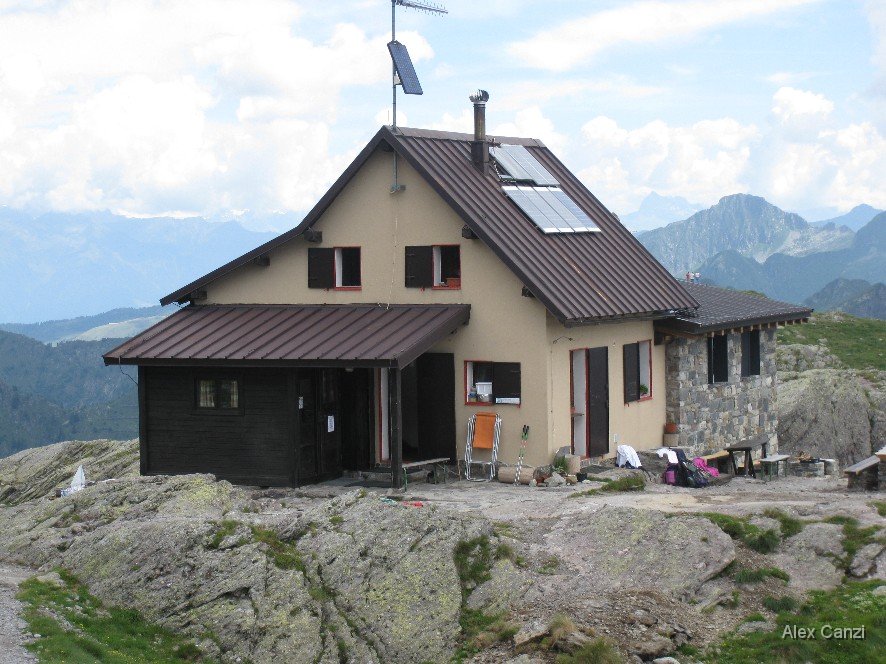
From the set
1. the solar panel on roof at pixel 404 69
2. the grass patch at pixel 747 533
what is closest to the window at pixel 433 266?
the solar panel on roof at pixel 404 69

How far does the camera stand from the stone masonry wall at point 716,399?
104 ft

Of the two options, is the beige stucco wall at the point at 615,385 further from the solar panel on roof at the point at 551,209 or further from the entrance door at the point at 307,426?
the entrance door at the point at 307,426

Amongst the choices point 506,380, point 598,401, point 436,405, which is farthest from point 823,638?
point 436,405

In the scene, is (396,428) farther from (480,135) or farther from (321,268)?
(480,135)

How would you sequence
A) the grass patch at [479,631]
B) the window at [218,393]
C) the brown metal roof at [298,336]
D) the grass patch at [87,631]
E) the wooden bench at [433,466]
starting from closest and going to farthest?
1. the grass patch at [87,631]
2. the grass patch at [479,631]
3. the brown metal roof at [298,336]
4. the wooden bench at [433,466]
5. the window at [218,393]

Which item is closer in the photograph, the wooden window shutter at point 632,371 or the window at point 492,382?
the window at point 492,382

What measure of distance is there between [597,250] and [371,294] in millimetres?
5543

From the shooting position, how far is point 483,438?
27609 mm

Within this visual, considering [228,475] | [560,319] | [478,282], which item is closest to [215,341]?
[228,475]

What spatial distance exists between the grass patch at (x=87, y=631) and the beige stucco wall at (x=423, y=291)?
11233 mm

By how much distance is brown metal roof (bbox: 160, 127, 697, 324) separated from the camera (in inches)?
1073

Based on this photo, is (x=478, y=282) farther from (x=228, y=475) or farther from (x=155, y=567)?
(x=155, y=567)

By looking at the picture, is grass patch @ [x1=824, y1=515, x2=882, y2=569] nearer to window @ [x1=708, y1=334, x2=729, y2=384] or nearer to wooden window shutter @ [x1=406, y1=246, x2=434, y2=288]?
wooden window shutter @ [x1=406, y1=246, x2=434, y2=288]

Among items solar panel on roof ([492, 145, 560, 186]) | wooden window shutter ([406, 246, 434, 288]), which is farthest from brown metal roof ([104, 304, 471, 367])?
solar panel on roof ([492, 145, 560, 186])
